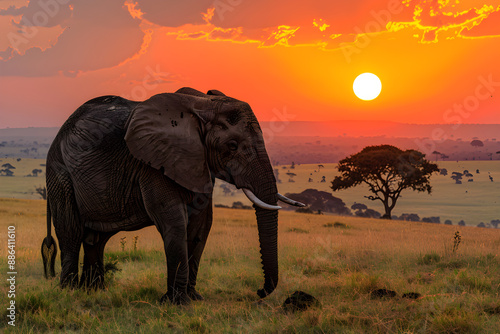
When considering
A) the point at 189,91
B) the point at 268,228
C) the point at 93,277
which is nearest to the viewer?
the point at 268,228

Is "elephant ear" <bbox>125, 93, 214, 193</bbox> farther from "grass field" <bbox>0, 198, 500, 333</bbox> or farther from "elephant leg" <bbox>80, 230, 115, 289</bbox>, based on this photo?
"elephant leg" <bbox>80, 230, 115, 289</bbox>

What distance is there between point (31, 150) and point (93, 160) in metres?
155

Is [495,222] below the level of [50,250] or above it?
below

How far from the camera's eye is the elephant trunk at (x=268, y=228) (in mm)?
8141

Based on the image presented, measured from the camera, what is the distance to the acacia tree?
43906 mm

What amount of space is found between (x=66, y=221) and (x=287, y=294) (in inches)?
162

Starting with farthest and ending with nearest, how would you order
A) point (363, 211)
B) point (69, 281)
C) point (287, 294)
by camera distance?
point (363, 211), point (69, 281), point (287, 294)

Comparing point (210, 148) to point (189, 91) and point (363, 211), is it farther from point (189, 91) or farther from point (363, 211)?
point (363, 211)

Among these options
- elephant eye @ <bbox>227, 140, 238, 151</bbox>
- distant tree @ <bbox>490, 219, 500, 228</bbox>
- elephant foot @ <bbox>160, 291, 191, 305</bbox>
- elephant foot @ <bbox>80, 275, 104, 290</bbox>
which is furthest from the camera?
distant tree @ <bbox>490, 219, 500, 228</bbox>

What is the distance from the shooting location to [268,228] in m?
8.30

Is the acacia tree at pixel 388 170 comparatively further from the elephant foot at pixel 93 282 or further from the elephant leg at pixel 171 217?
the elephant leg at pixel 171 217

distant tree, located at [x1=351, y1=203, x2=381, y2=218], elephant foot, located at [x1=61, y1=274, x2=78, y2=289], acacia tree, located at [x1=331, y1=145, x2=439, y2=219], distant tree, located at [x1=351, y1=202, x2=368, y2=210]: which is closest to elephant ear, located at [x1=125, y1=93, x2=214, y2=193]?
elephant foot, located at [x1=61, y1=274, x2=78, y2=289]

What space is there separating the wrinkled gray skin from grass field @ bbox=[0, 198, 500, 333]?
62 centimetres

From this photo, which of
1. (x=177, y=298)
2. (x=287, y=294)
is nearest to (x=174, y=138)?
(x=177, y=298)
